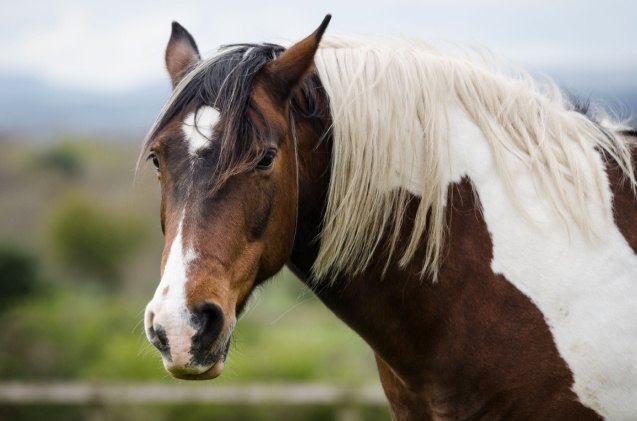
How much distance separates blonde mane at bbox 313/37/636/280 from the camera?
2.82 metres

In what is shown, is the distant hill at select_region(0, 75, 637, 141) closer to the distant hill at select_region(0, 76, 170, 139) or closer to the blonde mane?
the distant hill at select_region(0, 76, 170, 139)

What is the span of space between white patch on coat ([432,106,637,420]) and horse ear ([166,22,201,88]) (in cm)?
→ 98

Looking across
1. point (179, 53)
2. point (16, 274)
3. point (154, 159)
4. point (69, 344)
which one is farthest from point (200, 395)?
point (16, 274)

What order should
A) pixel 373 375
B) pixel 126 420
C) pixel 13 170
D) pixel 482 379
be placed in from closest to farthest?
1. pixel 482 379
2. pixel 126 420
3. pixel 373 375
4. pixel 13 170

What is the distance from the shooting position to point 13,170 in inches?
990

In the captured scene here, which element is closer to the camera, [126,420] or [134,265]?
[126,420]

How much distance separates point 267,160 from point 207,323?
586 mm

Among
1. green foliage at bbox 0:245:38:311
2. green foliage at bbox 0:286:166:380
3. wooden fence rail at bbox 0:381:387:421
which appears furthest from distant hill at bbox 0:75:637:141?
wooden fence rail at bbox 0:381:387:421

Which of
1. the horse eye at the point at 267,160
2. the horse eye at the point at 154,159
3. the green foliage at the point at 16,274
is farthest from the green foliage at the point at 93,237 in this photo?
the horse eye at the point at 267,160

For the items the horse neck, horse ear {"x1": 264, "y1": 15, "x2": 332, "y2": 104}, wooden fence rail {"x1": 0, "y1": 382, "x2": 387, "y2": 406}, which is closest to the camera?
horse ear {"x1": 264, "y1": 15, "x2": 332, "y2": 104}

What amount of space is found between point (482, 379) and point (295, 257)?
802 millimetres

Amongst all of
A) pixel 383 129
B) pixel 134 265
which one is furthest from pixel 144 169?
pixel 134 265

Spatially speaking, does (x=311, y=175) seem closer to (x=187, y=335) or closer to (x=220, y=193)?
(x=220, y=193)

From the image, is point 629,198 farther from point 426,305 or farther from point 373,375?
point 373,375
